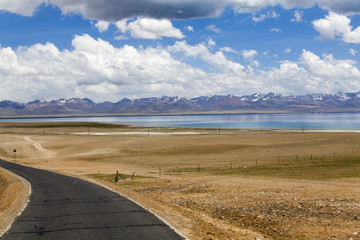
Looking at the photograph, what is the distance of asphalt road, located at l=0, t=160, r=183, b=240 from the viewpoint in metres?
15.0

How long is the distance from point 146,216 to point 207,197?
24.9ft

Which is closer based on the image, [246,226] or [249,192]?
[246,226]

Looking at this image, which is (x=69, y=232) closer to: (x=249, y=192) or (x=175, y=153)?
(x=249, y=192)

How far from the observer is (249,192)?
26125mm

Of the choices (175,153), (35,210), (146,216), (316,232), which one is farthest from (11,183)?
(175,153)

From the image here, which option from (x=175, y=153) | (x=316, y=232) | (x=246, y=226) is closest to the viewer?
(x=316, y=232)

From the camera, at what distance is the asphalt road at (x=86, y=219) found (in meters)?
15.0

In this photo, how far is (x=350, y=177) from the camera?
34688mm

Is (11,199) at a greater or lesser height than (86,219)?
lesser

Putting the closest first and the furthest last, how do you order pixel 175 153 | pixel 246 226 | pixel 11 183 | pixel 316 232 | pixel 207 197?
pixel 316 232
pixel 246 226
pixel 207 197
pixel 11 183
pixel 175 153

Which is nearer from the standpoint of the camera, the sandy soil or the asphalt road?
the asphalt road

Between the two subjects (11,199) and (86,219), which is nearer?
(86,219)

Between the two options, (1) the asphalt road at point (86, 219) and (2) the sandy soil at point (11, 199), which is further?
(2) the sandy soil at point (11, 199)

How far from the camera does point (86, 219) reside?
17891mm
